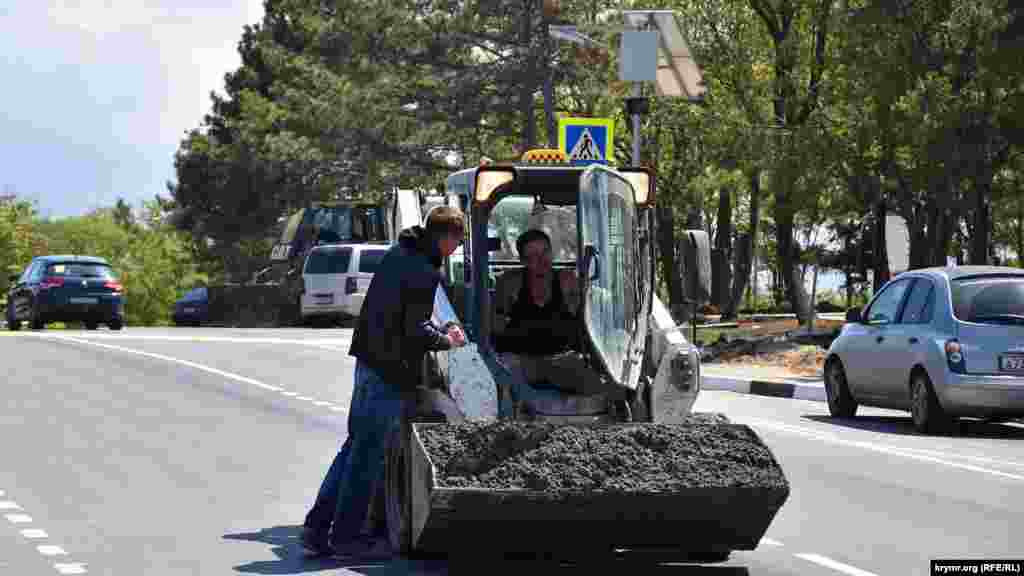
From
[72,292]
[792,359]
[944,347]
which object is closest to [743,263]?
[72,292]

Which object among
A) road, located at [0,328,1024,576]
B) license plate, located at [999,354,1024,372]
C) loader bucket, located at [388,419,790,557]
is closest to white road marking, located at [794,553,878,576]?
road, located at [0,328,1024,576]

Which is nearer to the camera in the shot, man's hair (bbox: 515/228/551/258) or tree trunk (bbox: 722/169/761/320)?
man's hair (bbox: 515/228/551/258)

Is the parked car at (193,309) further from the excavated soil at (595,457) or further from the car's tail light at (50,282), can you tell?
the excavated soil at (595,457)

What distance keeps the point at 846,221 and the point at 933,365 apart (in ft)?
171

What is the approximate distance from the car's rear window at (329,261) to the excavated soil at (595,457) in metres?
32.6

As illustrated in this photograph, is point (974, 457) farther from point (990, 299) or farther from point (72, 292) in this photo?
point (72, 292)

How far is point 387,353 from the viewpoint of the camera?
9.96m

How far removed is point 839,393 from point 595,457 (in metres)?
12.1

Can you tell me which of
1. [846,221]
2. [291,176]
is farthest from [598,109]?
[846,221]

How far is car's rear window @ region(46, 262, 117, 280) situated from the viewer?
39.9 meters

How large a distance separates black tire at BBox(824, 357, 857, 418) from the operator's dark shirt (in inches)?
388

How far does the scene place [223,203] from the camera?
248ft

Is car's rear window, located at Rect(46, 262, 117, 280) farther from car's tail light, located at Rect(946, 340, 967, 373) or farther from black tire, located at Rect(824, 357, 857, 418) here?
car's tail light, located at Rect(946, 340, 967, 373)

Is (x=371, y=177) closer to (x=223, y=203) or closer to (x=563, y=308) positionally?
(x=223, y=203)
